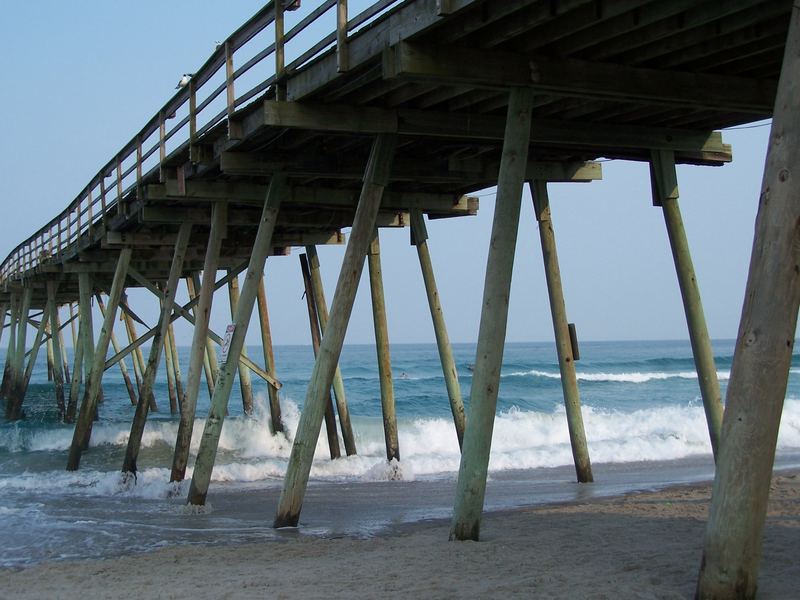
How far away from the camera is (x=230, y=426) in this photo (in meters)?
22.5

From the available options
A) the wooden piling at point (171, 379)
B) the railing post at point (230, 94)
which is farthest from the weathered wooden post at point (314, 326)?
the wooden piling at point (171, 379)

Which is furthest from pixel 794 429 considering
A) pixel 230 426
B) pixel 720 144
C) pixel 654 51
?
pixel 654 51

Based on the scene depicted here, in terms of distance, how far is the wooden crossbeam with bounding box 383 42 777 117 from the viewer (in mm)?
7266

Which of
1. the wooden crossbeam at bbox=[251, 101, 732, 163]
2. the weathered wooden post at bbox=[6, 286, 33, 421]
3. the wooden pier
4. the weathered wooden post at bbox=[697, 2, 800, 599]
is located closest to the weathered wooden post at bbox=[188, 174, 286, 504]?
the wooden pier

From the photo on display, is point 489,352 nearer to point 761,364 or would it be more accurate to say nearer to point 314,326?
point 761,364

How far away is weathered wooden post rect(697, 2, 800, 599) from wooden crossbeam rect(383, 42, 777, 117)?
3.03m

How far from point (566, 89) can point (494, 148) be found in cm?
299

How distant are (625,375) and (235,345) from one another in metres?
43.5

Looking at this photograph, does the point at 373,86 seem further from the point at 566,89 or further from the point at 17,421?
the point at 17,421

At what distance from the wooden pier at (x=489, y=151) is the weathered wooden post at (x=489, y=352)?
14 millimetres

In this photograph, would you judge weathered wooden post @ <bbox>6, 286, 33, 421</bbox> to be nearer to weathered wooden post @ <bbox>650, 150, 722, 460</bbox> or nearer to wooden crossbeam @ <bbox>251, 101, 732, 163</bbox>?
wooden crossbeam @ <bbox>251, 101, 732, 163</bbox>

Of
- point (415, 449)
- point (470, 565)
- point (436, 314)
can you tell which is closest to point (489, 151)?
point (436, 314)

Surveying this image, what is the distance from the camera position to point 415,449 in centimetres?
2395

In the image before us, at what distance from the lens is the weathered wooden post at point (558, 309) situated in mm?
11227
